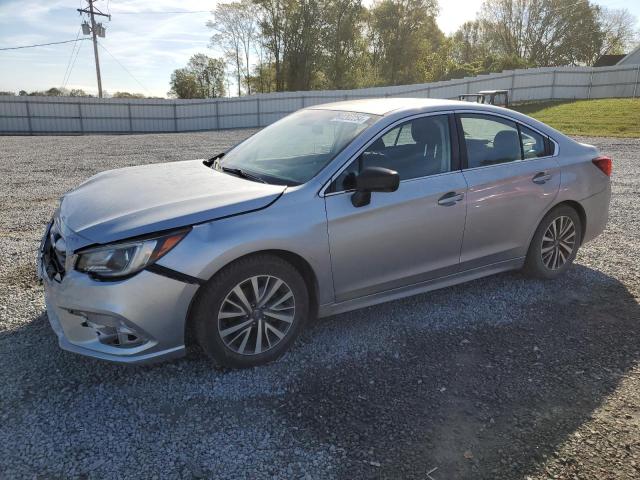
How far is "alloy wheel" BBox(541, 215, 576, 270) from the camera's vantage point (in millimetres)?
4637

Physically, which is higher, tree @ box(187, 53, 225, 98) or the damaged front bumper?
tree @ box(187, 53, 225, 98)

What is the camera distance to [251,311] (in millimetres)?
3209

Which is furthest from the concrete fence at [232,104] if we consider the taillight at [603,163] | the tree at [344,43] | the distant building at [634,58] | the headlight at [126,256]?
the headlight at [126,256]

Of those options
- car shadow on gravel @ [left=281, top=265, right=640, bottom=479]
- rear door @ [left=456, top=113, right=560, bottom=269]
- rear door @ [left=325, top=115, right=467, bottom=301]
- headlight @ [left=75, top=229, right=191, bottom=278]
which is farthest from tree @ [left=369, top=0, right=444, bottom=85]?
headlight @ [left=75, top=229, right=191, bottom=278]

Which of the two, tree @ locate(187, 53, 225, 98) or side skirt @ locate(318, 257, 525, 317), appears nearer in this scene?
side skirt @ locate(318, 257, 525, 317)

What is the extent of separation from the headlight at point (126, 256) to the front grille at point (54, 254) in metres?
0.29

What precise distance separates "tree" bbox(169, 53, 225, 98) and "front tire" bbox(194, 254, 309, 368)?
59076mm

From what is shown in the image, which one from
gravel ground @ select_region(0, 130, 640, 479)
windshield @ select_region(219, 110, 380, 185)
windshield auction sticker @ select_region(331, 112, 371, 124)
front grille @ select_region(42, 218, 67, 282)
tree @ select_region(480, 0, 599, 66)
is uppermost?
tree @ select_region(480, 0, 599, 66)

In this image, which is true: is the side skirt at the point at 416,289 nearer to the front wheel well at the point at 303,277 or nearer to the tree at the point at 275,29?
the front wheel well at the point at 303,277

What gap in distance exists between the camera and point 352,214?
3.42 meters

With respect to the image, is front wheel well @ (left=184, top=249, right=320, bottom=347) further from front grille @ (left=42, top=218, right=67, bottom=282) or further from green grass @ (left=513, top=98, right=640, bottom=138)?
green grass @ (left=513, top=98, right=640, bottom=138)

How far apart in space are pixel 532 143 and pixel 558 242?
0.97 metres

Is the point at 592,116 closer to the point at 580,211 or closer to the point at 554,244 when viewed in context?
the point at 580,211

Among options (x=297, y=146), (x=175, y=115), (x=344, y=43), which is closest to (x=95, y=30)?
(x=175, y=115)
